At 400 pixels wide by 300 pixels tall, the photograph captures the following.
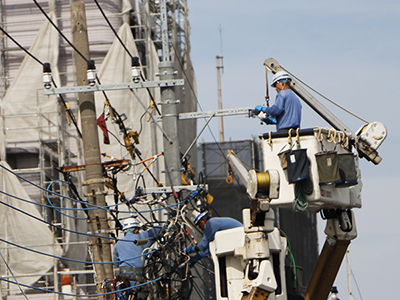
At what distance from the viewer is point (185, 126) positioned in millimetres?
31562

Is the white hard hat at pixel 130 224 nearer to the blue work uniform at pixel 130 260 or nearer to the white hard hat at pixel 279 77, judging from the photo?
the blue work uniform at pixel 130 260

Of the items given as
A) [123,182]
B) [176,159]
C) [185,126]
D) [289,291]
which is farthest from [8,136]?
[289,291]

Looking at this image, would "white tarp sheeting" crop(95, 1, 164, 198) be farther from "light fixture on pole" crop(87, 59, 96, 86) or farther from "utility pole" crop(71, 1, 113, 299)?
"light fixture on pole" crop(87, 59, 96, 86)

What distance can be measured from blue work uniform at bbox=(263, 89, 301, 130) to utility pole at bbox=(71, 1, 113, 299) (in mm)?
5044

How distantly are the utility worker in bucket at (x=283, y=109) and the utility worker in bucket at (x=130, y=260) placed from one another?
10.9 feet

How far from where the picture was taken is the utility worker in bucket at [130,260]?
1356cm

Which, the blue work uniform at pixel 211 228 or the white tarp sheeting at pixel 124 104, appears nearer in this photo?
the blue work uniform at pixel 211 228

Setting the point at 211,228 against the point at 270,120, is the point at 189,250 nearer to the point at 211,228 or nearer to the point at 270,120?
the point at 211,228

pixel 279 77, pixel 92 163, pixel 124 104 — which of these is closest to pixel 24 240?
pixel 124 104

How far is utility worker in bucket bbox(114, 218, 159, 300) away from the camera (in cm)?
1356

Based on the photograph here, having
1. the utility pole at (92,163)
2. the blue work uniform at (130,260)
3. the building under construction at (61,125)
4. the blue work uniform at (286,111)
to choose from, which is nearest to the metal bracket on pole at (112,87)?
the utility pole at (92,163)

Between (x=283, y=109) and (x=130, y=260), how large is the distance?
13.5 ft

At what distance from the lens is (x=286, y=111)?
11.1 m

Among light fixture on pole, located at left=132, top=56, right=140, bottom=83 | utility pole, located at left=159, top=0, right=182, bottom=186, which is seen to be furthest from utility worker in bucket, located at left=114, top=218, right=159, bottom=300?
light fixture on pole, located at left=132, top=56, right=140, bottom=83
